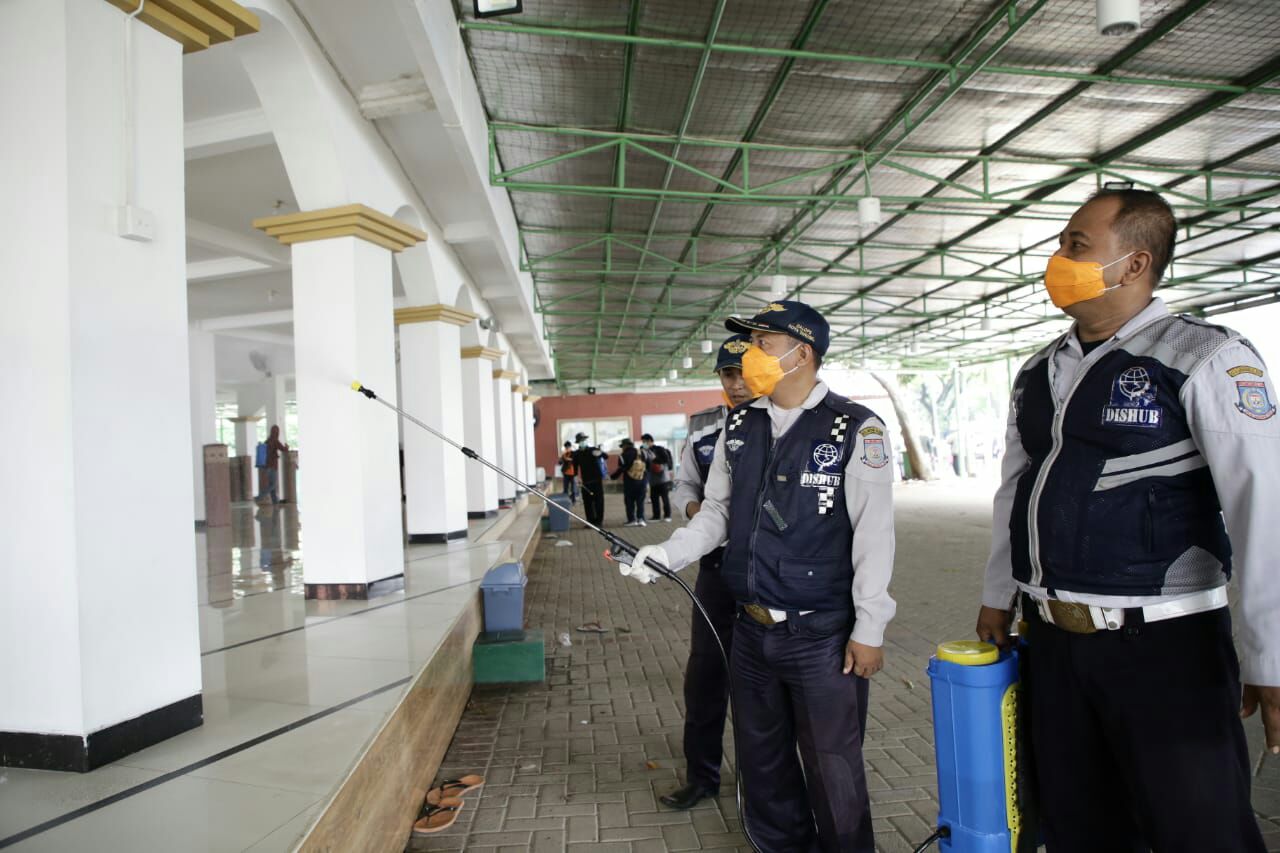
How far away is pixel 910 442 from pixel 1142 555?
22617mm

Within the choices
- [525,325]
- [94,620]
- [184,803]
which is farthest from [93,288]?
[525,325]

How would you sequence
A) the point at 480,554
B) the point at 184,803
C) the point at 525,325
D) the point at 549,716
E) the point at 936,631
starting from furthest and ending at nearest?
the point at 525,325, the point at 480,554, the point at 936,631, the point at 549,716, the point at 184,803

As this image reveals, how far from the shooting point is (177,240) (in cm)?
264

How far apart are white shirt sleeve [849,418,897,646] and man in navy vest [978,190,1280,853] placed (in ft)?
1.10

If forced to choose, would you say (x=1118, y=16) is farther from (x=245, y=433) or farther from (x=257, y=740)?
(x=245, y=433)

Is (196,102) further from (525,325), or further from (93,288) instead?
(525,325)

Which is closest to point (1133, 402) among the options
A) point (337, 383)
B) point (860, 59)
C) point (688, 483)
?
point (688, 483)

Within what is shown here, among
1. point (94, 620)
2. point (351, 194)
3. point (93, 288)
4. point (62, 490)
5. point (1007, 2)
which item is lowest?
point (94, 620)

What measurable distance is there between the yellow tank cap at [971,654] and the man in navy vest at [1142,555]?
0.31ft

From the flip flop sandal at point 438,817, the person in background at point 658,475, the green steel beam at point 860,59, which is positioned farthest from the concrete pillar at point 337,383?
the person in background at point 658,475

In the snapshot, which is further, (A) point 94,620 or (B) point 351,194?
(B) point 351,194

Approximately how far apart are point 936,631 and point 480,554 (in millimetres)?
3961

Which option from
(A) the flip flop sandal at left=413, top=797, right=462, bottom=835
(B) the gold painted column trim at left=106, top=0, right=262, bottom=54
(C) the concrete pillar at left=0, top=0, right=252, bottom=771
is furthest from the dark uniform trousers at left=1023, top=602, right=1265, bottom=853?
(B) the gold painted column trim at left=106, top=0, right=262, bottom=54

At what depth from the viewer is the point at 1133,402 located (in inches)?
62.4
